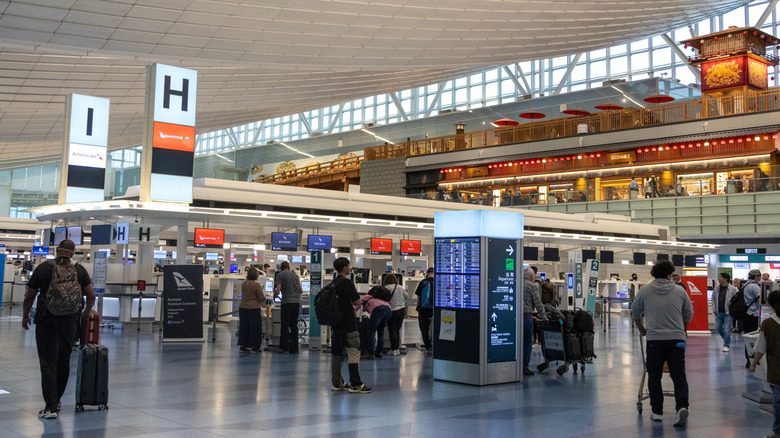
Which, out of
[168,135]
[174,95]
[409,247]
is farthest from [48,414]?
[409,247]

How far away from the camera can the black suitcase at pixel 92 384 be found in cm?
669

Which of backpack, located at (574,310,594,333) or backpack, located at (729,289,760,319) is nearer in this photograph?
backpack, located at (574,310,594,333)

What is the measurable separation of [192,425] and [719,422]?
4752mm

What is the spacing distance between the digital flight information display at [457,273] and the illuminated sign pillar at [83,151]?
12.9m

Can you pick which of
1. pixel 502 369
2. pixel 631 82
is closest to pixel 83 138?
pixel 502 369

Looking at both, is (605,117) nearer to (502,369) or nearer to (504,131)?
(504,131)

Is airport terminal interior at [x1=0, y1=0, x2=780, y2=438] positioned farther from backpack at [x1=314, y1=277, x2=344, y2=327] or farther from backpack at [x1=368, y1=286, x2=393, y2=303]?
backpack at [x1=368, y1=286, x2=393, y2=303]

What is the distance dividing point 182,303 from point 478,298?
23.2ft

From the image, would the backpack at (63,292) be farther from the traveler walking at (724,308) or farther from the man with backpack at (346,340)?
the traveler walking at (724,308)

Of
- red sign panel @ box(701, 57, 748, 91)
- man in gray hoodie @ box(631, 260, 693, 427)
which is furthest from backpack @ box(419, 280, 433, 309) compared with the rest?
red sign panel @ box(701, 57, 748, 91)

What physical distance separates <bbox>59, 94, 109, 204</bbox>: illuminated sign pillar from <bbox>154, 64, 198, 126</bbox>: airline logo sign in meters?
3.97

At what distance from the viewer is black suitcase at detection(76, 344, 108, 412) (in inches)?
263

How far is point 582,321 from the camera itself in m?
10.6

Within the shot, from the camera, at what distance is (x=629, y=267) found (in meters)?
33.3
